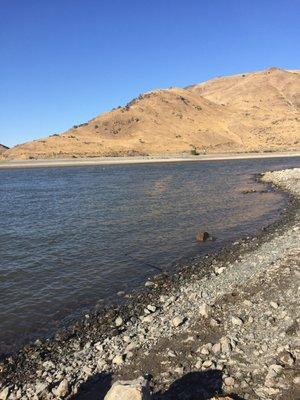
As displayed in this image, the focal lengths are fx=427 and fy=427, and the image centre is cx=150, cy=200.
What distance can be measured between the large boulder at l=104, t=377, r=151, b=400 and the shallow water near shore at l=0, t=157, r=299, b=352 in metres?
6.43

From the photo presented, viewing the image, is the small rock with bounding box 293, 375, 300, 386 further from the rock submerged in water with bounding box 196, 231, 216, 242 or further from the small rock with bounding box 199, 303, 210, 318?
the rock submerged in water with bounding box 196, 231, 216, 242

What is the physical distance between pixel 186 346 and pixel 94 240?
52.8ft

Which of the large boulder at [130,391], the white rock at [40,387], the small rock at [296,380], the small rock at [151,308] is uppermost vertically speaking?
the large boulder at [130,391]

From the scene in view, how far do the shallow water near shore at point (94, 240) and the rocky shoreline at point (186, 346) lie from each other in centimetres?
183

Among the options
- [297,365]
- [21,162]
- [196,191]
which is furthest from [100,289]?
[21,162]

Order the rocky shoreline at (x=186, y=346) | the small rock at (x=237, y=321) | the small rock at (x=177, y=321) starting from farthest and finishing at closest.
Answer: the small rock at (x=177, y=321)
the small rock at (x=237, y=321)
the rocky shoreline at (x=186, y=346)

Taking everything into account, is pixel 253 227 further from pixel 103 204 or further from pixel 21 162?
pixel 21 162

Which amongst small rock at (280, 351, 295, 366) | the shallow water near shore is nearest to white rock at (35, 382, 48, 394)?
the shallow water near shore

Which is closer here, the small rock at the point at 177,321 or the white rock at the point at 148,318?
the small rock at the point at 177,321

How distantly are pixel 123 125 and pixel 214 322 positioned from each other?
149 m

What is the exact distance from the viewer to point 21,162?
130 meters

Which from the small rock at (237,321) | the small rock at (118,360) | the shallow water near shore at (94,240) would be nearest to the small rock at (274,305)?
the small rock at (237,321)

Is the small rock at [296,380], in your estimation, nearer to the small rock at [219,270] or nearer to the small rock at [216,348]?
the small rock at [216,348]

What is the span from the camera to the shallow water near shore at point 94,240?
17.4m
